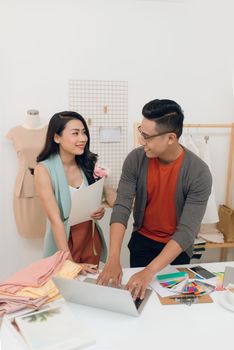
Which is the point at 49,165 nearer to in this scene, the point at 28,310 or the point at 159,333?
the point at 28,310

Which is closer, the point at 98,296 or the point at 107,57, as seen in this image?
the point at 98,296

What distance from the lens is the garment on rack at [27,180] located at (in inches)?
104

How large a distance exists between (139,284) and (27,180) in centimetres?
154

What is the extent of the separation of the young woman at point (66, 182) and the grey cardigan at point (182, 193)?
0.21 metres

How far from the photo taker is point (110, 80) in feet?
9.47

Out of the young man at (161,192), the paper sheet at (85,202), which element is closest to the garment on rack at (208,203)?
the young man at (161,192)

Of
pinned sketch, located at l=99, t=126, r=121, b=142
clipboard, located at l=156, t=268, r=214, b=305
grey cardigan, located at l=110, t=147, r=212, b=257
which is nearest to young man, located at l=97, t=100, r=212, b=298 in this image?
grey cardigan, located at l=110, t=147, r=212, b=257

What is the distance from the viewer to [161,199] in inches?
69.8

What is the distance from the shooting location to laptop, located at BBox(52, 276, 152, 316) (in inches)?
46.9

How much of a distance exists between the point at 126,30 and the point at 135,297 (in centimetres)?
222

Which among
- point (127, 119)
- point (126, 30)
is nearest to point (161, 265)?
point (127, 119)

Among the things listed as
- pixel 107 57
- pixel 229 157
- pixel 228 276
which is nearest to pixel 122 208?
pixel 228 276

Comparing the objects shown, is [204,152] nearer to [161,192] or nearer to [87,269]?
[161,192]

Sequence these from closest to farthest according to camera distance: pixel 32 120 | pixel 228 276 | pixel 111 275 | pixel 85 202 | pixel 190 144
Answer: pixel 111 275, pixel 228 276, pixel 85 202, pixel 32 120, pixel 190 144
